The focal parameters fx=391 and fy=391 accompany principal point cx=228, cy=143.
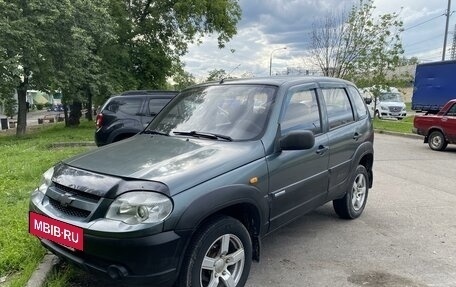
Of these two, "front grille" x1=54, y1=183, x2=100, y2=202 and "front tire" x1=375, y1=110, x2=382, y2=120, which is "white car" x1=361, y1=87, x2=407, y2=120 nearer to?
"front tire" x1=375, y1=110, x2=382, y2=120

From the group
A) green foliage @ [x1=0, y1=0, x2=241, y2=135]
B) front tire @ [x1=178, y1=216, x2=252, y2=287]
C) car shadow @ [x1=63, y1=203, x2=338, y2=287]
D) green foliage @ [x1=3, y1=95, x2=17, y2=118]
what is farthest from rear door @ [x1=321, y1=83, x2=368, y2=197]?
green foliage @ [x1=3, y1=95, x2=17, y2=118]

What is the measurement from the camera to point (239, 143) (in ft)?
11.2

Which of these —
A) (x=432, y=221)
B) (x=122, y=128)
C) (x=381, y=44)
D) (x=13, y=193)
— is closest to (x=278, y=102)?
(x=432, y=221)

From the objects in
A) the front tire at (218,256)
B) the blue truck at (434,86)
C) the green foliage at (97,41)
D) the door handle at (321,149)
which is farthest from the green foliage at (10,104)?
the blue truck at (434,86)

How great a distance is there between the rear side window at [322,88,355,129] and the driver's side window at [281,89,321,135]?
279mm

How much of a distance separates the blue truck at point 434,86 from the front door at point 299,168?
19070mm

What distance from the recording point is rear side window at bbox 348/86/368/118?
17.5ft

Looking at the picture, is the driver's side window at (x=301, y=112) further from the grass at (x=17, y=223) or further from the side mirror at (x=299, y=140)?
the grass at (x=17, y=223)

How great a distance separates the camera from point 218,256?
3.00 metres

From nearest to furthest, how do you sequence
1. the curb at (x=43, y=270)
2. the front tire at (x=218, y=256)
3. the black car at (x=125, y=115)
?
the front tire at (x=218, y=256)
the curb at (x=43, y=270)
the black car at (x=125, y=115)

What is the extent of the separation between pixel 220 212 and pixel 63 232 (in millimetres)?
1141

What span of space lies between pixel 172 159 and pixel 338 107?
260 centimetres

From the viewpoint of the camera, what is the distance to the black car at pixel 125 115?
9242mm

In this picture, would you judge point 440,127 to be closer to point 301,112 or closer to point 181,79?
point 301,112
